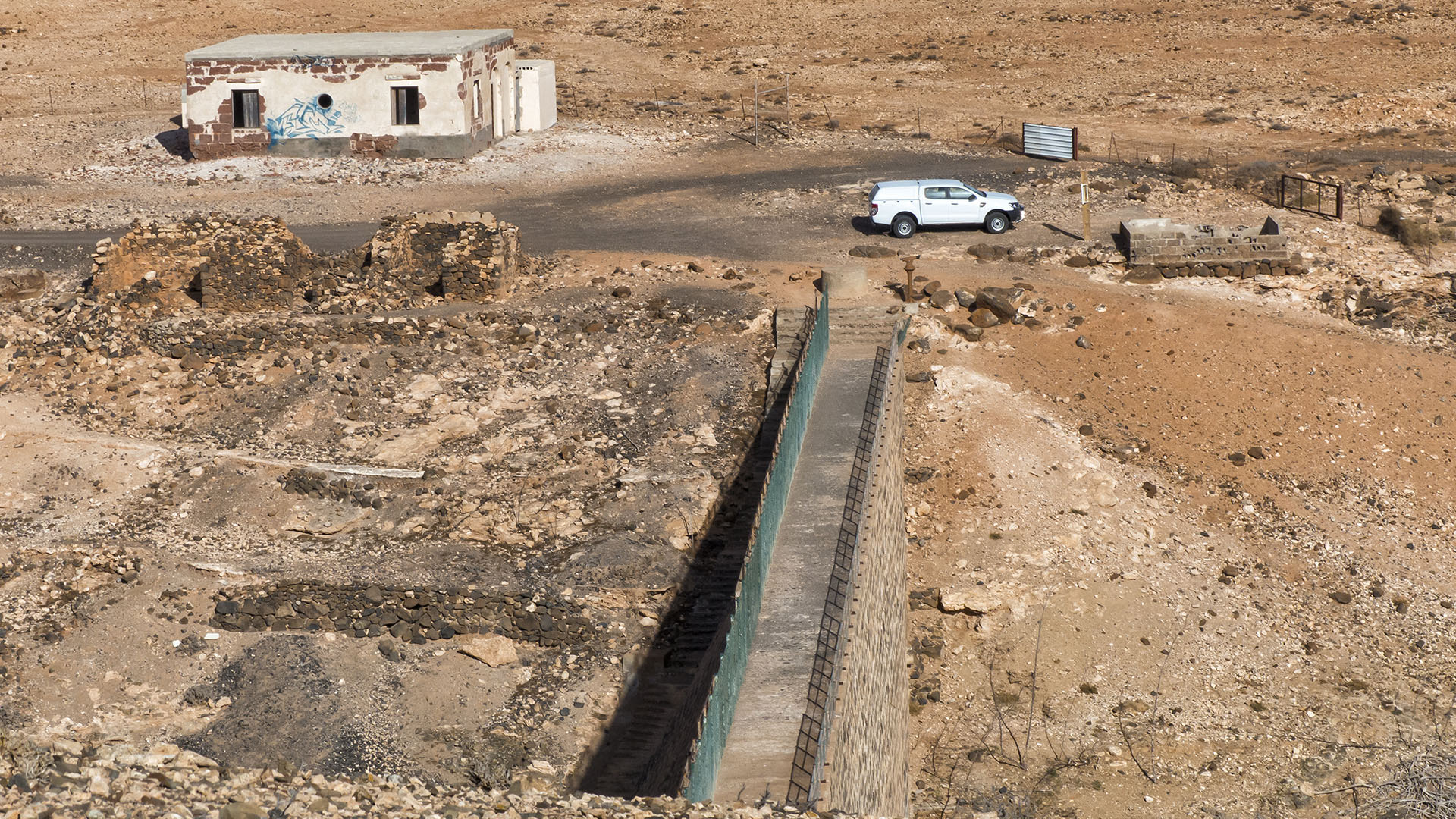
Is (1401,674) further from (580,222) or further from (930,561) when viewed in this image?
(580,222)

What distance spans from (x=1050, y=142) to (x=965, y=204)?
24.4 feet

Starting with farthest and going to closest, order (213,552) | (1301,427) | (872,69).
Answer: (872,69) → (1301,427) → (213,552)

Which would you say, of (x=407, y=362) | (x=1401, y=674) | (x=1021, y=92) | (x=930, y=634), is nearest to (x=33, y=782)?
(x=930, y=634)

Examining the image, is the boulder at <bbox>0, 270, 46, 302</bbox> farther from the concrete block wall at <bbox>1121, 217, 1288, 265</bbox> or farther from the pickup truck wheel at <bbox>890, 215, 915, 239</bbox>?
the concrete block wall at <bbox>1121, 217, 1288, 265</bbox>

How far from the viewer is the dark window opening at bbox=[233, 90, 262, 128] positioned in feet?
130

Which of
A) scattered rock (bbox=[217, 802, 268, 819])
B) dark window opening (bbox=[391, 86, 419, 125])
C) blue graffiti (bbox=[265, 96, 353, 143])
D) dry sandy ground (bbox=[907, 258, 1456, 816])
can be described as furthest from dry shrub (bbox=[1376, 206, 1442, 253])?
scattered rock (bbox=[217, 802, 268, 819])

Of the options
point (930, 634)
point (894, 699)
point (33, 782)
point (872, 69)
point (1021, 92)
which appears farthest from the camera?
point (872, 69)

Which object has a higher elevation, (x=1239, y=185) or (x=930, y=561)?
(x=1239, y=185)

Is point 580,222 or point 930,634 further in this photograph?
point 580,222

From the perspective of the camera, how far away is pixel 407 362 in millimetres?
26938

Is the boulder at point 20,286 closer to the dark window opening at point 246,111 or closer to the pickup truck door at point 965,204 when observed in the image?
the dark window opening at point 246,111

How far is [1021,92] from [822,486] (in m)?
32.2

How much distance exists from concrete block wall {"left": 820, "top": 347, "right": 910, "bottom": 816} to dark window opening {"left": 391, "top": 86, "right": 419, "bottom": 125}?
20.8m

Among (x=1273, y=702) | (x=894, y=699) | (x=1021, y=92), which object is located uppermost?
(x=1021, y=92)
